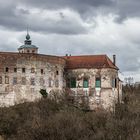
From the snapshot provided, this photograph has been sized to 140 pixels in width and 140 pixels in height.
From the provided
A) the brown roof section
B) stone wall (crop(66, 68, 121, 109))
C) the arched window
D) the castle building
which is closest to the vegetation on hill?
the castle building

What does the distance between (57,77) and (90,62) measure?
458 centimetres

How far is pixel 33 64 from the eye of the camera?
179ft

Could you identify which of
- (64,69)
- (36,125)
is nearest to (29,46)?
(64,69)

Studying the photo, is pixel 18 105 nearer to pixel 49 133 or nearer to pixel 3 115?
pixel 3 115

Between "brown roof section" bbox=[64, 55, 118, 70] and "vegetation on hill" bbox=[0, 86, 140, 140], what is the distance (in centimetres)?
507

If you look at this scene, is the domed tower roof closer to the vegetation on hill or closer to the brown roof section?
the brown roof section

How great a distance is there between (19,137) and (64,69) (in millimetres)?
17022

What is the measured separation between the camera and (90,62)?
192ft

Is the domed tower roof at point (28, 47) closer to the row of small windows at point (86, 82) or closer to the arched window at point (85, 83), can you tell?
the row of small windows at point (86, 82)

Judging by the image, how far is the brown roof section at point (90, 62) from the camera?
57594 millimetres

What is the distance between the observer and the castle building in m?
53.0

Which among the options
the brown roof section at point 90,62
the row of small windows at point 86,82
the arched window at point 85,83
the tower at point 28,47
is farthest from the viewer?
the tower at point 28,47

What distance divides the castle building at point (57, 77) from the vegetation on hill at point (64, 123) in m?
1.92

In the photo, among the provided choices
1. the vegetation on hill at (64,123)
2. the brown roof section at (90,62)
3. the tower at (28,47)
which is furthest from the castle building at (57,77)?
the tower at (28,47)
